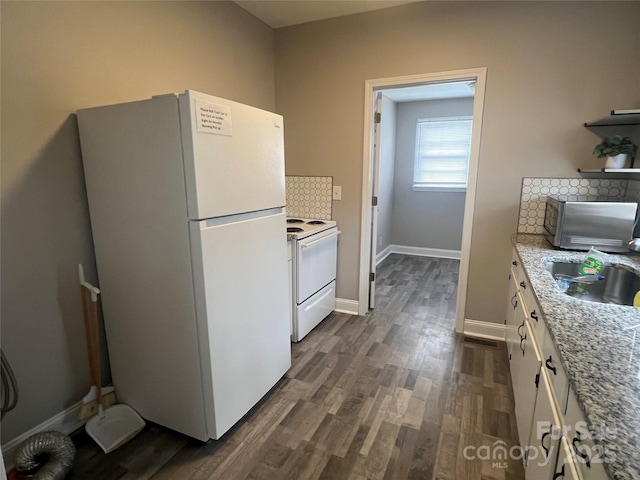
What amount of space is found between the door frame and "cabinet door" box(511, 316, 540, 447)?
943 mm

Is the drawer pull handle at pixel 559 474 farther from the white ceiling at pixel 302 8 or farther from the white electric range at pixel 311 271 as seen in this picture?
the white ceiling at pixel 302 8

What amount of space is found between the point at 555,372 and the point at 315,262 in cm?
192

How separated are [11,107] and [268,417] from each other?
190 centimetres

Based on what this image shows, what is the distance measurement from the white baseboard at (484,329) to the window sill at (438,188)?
2821 mm

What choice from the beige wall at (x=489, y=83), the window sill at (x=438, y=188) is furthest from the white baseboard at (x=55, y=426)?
the window sill at (x=438, y=188)

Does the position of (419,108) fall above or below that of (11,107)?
above

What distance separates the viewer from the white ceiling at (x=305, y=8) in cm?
262

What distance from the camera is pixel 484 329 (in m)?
2.83

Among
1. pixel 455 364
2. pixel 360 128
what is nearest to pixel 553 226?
pixel 455 364

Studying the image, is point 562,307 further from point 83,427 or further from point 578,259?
point 83,427

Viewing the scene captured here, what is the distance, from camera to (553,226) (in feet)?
7.19

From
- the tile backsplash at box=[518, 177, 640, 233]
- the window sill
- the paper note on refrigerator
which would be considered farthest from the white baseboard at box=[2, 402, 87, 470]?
the window sill

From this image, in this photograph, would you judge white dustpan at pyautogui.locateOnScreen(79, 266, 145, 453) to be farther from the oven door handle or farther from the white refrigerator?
the oven door handle

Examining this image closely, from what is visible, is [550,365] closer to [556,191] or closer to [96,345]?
[556,191]
